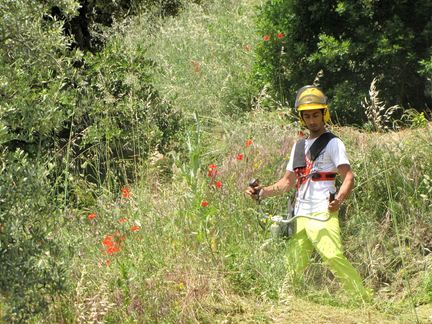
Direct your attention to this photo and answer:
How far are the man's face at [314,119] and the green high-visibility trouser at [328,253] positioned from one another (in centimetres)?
59

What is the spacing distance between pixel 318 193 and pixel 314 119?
1.64 feet

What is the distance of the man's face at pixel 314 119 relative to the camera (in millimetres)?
4926

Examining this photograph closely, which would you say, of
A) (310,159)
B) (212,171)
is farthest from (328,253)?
(212,171)

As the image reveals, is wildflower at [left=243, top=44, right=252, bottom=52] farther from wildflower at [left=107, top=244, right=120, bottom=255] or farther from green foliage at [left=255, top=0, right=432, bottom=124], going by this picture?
Result: wildflower at [left=107, top=244, right=120, bottom=255]

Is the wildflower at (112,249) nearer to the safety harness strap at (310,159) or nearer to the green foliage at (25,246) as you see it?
the green foliage at (25,246)

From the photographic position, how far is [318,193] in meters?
4.86

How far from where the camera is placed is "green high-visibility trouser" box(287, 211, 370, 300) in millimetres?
4695

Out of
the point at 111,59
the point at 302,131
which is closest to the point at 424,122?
the point at 302,131

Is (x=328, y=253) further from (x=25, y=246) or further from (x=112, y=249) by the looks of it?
(x=25, y=246)

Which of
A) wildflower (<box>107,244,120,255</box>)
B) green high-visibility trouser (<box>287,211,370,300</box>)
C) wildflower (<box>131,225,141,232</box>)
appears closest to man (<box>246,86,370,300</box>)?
green high-visibility trouser (<box>287,211,370,300</box>)

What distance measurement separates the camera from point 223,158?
6.66 meters

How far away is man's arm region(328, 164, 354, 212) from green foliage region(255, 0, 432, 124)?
275 centimetres

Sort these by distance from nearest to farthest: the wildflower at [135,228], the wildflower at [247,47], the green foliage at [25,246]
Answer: the green foliage at [25,246] → the wildflower at [135,228] → the wildflower at [247,47]

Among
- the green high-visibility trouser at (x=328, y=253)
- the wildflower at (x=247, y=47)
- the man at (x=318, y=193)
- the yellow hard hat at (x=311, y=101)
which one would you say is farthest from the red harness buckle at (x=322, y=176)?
the wildflower at (x=247, y=47)
